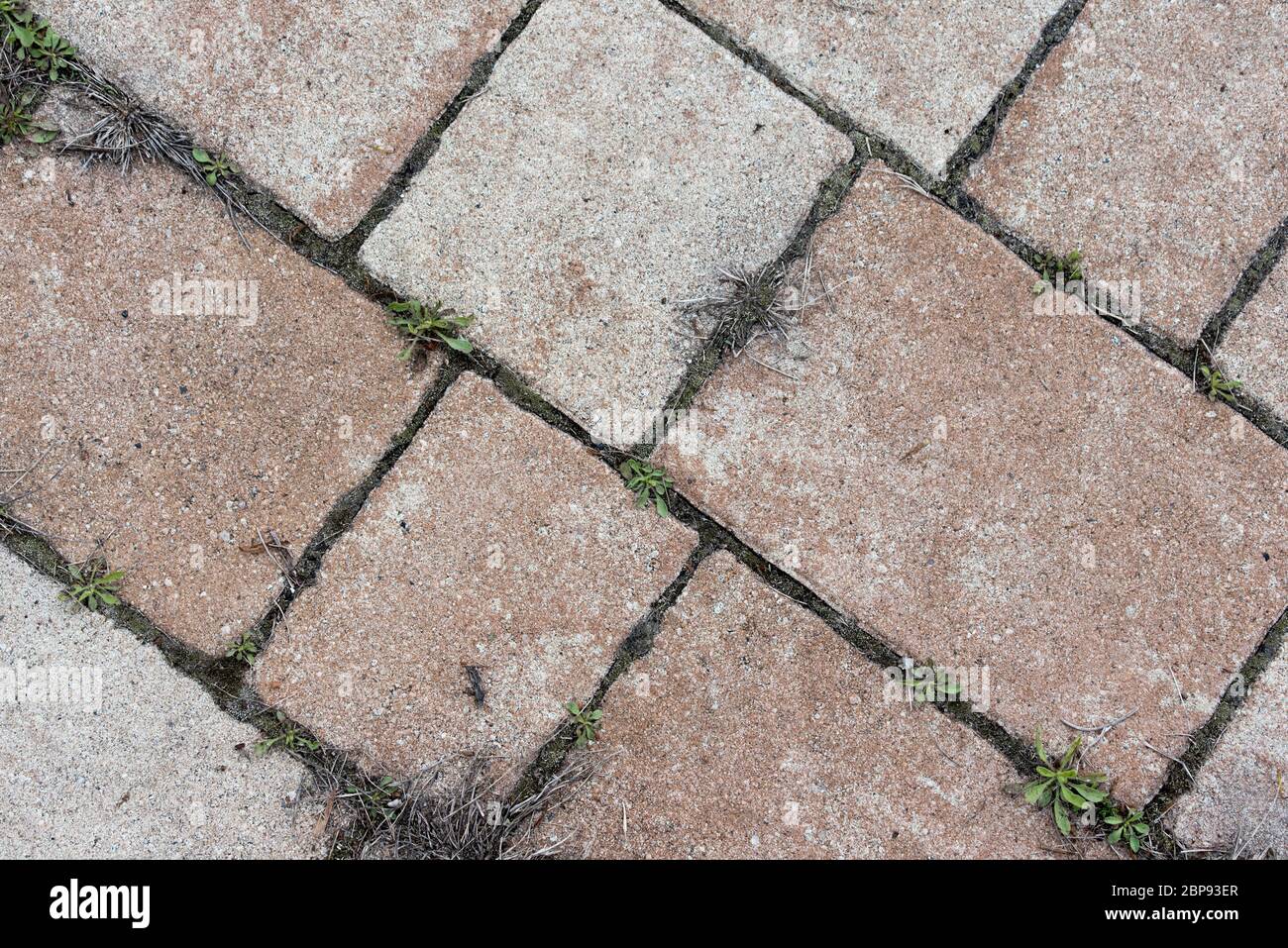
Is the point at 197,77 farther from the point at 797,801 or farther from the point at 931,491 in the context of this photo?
the point at 797,801

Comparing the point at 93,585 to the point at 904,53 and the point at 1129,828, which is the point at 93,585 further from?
the point at 1129,828

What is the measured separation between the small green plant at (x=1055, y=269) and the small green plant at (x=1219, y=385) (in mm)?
428

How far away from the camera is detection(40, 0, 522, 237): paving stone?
2.50 metres

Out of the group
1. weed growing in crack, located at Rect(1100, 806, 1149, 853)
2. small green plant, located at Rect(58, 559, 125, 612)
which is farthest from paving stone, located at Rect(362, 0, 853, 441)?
weed growing in crack, located at Rect(1100, 806, 1149, 853)

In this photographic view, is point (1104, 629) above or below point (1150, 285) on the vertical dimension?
below

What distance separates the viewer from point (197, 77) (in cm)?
251

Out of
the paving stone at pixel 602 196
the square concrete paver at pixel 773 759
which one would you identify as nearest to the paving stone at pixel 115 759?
the square concrete paver at pixel 773 759

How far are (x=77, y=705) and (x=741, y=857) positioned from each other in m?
1.77

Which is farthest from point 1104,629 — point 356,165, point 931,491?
point 356,165

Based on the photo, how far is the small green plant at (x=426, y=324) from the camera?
8.06 feet

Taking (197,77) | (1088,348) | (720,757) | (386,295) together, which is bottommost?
(720,757)

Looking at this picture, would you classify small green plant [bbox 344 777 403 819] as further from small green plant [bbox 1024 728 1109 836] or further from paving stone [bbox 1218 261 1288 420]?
paving stone [bbox 1218 261 1288 420]

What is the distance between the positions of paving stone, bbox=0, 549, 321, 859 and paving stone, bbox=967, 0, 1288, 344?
2.50 metres

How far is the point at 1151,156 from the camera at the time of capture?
255 cm
